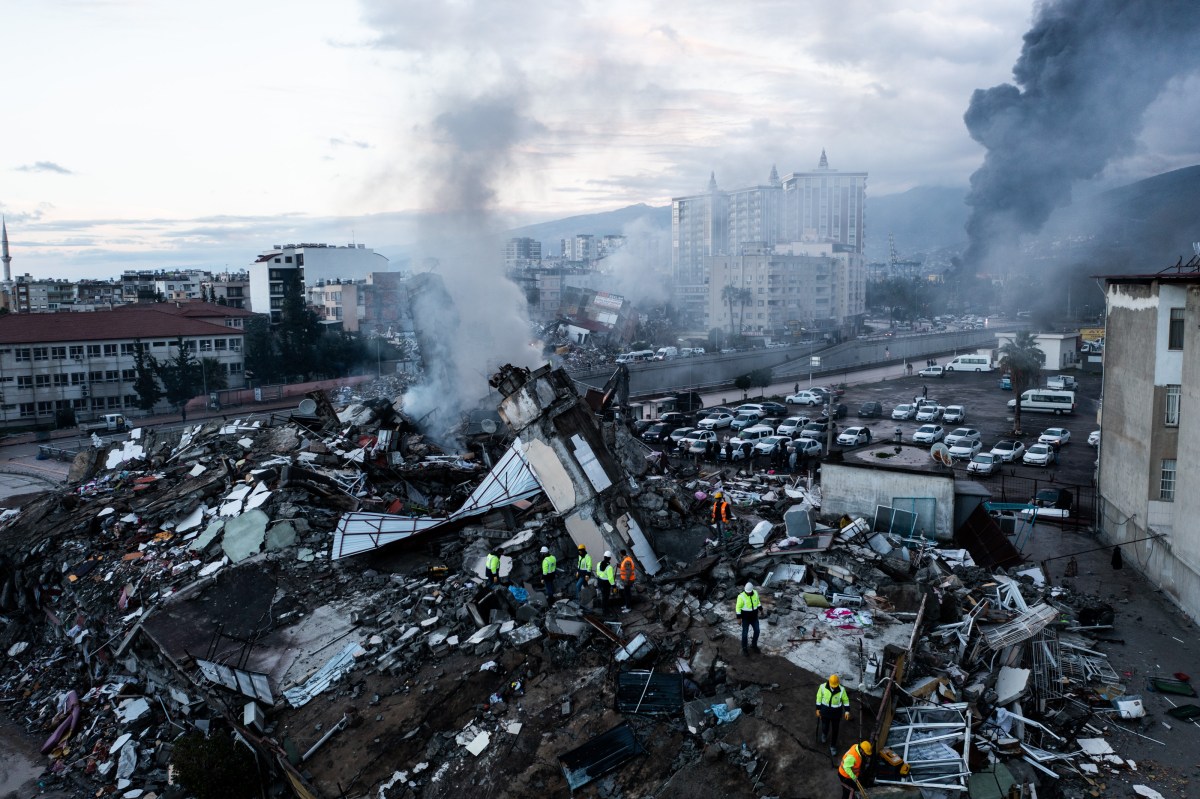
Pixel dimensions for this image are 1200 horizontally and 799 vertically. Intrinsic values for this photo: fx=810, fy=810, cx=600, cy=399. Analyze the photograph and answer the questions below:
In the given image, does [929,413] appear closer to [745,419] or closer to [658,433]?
[745,419]

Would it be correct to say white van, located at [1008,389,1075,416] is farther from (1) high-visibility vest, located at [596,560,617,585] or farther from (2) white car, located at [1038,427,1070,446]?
(1) high-visibility vest, located at [596,560,617,585]

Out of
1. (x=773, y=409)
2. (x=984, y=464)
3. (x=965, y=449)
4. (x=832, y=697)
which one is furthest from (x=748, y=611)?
(x=773, y=409)

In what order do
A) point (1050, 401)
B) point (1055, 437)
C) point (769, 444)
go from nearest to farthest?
point (769, 444) < point (1055, 437) < point (1050, 401)

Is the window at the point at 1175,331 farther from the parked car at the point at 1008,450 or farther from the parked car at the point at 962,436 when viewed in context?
the parked car at the point at 962,436

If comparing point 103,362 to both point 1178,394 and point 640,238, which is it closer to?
point 1178,394

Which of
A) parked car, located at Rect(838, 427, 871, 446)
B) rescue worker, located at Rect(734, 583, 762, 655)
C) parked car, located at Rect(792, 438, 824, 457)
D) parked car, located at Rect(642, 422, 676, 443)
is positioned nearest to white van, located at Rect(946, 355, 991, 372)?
parked car, located at Rect(838, 427, 871, 446)

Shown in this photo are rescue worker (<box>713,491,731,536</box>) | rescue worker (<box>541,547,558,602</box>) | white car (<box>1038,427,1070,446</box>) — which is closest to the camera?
rescue worker (<box>541,547,558,602</box>)
